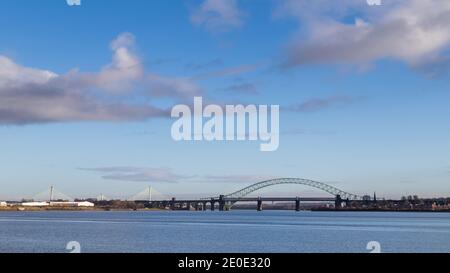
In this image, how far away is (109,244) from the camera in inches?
1570
